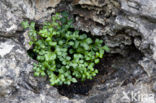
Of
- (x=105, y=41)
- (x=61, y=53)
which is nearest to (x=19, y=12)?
(x=61, y=53)

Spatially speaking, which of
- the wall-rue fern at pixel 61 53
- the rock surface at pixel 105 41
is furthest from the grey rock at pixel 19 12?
the wall-rue fern at pixel 61 53

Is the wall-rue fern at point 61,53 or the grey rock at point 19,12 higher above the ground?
the grey rock at point 19,12

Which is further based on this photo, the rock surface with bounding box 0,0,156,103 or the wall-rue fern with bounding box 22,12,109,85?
the wall-rue fern with bounding box 22,12,109,85

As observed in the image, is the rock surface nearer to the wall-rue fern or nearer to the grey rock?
the grey rock

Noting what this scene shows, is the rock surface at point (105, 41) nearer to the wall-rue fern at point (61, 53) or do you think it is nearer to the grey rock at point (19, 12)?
the grey rock at point (19, 12)

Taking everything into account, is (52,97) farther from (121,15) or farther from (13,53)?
(121,15)

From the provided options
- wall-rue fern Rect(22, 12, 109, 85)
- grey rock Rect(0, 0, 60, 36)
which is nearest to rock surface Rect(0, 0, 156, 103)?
grey rock Rect(0, 0, 60, 36)

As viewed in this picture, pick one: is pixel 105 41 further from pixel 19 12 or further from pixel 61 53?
pixel 19 12
